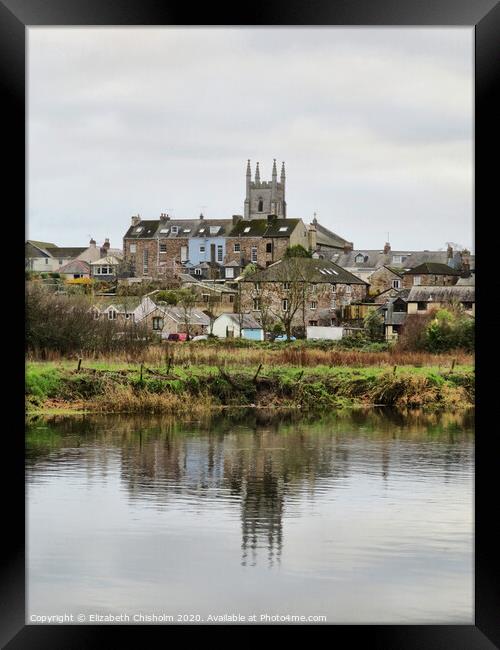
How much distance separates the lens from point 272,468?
20.7ft

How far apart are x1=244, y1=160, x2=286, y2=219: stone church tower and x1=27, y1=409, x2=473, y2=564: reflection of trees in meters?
1.91

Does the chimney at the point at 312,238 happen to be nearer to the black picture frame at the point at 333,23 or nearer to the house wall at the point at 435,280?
the house wall at the point at 435,280

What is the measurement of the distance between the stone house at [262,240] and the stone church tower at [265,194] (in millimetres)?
1092

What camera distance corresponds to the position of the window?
1081 cm

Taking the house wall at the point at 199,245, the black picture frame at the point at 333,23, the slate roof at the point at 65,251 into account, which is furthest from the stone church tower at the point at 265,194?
the black picture frame at the point at 333,23

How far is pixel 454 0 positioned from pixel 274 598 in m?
2.19

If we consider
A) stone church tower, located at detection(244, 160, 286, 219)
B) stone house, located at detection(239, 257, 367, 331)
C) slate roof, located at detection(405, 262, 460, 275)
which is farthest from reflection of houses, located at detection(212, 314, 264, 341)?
stone church tower, located at detection(244, 160, 286, 219)

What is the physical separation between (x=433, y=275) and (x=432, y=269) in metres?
0.10

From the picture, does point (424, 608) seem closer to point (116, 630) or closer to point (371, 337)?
point (116, 630)

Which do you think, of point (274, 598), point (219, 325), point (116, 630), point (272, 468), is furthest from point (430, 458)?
point (219, 325)

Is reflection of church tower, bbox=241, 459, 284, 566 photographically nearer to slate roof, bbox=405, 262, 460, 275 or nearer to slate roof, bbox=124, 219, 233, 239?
slate roof, bbox=124, 219, 233, 239

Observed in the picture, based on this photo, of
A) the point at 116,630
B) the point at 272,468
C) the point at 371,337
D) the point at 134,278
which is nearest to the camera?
the point at 116,630

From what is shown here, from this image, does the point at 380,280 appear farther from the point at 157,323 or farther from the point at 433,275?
the point at 157,323
